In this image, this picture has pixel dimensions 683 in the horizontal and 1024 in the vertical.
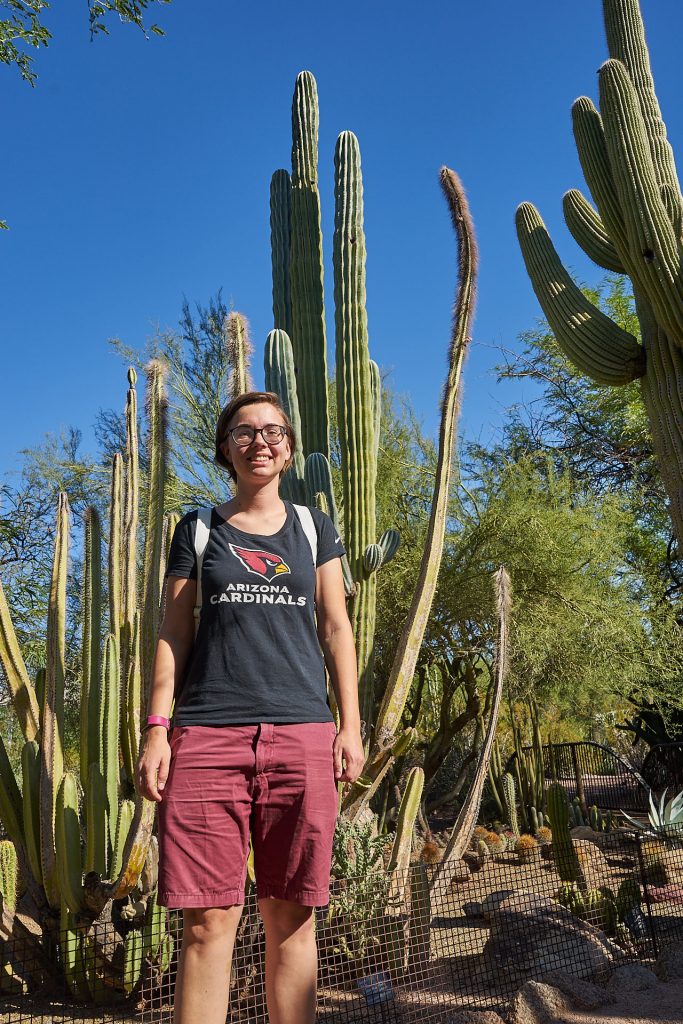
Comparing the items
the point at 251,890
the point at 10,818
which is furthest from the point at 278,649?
the point at 10,818

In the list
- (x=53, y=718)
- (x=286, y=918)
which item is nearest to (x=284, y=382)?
(x=53, y=718)

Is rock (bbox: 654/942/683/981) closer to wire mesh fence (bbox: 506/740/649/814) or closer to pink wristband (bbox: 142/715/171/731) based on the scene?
pink wristband (bbox: 142/715/171/731)

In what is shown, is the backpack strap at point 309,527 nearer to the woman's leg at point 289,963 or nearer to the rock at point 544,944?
the woman's leg at point 289,963

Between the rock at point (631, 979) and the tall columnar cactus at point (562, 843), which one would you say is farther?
the tall columnar cactus at point (562, 843)

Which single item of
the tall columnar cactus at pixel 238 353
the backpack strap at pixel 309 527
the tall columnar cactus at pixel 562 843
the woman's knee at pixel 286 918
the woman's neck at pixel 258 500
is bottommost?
the tall columnar cactus at pixel 562 843

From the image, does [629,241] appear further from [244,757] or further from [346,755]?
[244,757]

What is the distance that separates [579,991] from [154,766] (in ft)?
9.47

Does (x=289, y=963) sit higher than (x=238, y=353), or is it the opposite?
(x=238, y=353)

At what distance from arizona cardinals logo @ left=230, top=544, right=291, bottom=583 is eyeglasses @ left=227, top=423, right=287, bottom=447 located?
32 centimetres

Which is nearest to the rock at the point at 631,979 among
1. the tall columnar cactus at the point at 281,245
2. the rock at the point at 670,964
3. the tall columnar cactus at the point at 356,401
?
the rock at the point at 670,964

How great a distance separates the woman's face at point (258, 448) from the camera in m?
2.29

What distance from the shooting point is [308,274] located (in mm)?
Answer: 6934

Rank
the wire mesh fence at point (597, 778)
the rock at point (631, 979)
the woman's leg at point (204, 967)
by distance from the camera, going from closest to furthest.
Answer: the woman's leg at point (204, 967) → the rock at point (631, 979) → the wire mesh fence at point (597, 778)

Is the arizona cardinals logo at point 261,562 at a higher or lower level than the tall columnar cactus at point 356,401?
lower
